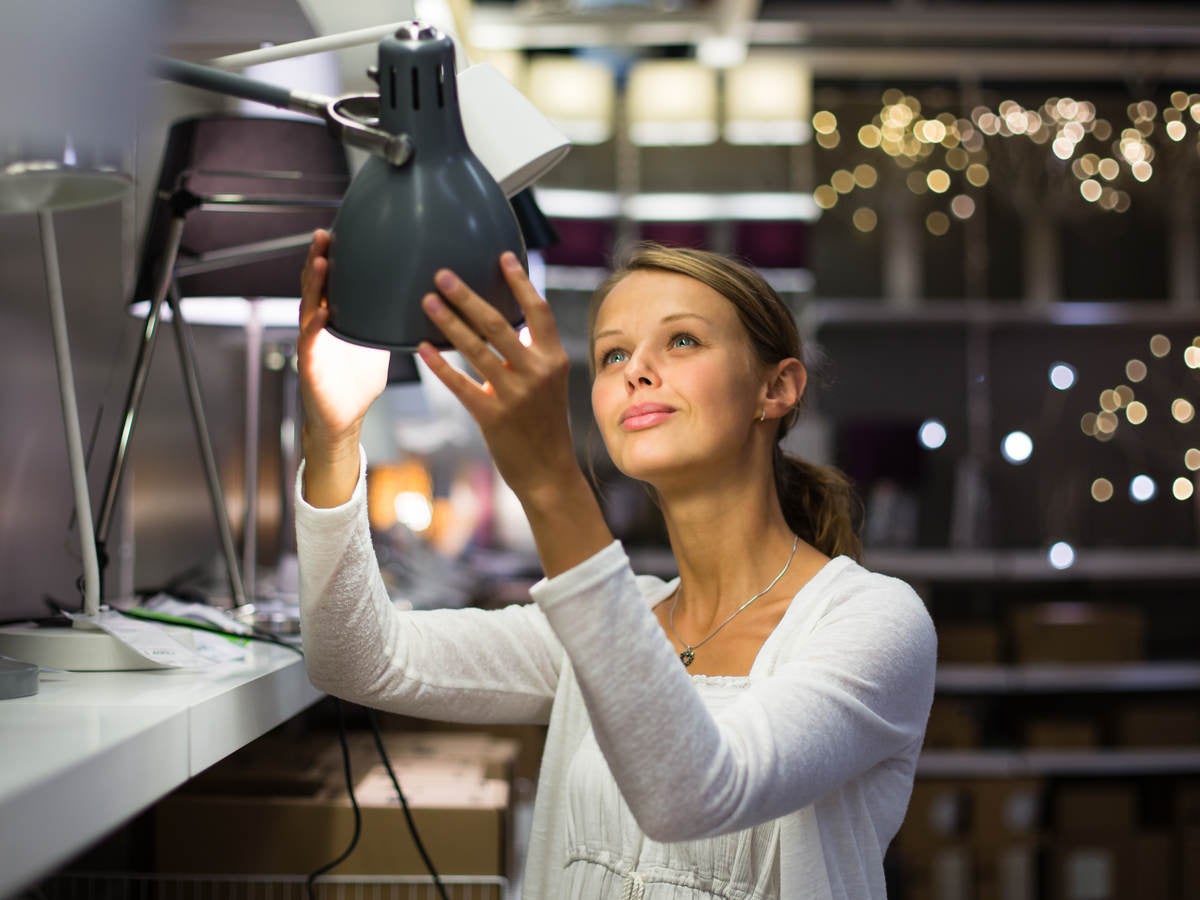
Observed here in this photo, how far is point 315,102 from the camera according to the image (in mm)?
742

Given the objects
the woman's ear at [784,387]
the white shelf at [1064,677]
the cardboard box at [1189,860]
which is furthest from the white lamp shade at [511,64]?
the cardboard box at [1189,860]

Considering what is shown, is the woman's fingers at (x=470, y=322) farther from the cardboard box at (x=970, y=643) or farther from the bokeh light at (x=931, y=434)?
the bokeh light at (x=931, y=434)

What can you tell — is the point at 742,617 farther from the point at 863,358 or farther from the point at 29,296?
the point at 863,358

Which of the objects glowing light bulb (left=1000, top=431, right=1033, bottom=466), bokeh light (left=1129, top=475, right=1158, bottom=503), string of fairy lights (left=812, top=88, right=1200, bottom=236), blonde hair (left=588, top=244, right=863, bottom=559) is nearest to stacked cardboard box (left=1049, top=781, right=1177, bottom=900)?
bokeh light (left=1129, top=475, right=1158, bottom=503)

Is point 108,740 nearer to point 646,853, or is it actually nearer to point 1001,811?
point 646,853

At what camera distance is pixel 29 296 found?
1443 mm

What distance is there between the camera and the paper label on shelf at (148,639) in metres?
1.03

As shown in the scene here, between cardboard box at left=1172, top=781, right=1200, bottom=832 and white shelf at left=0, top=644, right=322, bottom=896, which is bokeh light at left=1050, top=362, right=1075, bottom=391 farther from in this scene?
white shelf at left=0, top=644, right=322, bottom=896

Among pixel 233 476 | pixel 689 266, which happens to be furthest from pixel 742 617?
pixel 233 476

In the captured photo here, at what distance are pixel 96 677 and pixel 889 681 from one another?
0.69 meters

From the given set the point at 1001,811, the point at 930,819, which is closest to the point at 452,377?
the point at 930,819

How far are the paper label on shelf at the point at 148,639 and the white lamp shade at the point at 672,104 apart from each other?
3.64 m

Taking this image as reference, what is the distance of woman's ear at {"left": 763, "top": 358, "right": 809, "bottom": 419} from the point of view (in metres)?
1.34

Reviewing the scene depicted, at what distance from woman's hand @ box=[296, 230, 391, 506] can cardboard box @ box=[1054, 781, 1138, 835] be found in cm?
350
